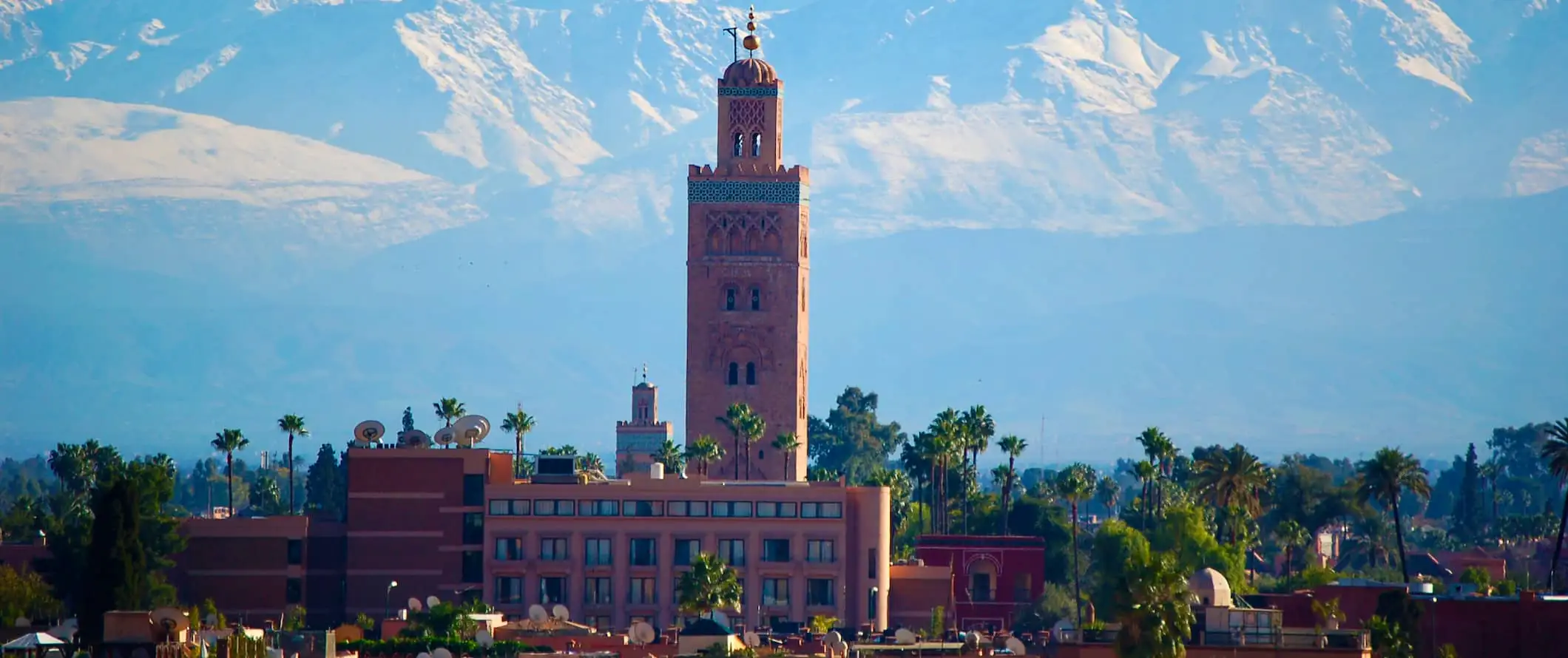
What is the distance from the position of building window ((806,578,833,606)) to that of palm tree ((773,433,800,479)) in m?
23.6

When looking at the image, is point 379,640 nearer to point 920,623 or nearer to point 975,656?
point 975,656

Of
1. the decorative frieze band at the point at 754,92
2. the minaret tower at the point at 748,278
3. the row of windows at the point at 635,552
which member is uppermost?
the decorative frieze band at the point at 754,92

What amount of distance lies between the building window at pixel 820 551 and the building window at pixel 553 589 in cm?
1199

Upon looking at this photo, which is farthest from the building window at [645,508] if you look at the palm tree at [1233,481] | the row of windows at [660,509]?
→ the palm tree at [1233,481]

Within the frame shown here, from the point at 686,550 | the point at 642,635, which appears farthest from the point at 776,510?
the point at 642,635

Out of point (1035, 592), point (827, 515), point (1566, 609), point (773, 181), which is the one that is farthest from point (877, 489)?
point (1566, 609)

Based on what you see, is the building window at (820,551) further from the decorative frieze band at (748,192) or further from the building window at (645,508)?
the decorative frieze band at (748,192)

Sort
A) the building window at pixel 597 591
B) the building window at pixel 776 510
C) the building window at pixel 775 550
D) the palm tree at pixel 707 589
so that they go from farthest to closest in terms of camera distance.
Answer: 1. the building window at pixel 776 510
2. the building window at pixel 775 550
3. the building window at pixel 597 591
4. the palm tree at pixel 707 589

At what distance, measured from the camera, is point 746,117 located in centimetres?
18450

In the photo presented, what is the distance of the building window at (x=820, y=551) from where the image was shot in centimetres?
15675

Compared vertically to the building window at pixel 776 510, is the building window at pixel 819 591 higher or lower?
lower

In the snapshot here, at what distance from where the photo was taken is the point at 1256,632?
110 meters

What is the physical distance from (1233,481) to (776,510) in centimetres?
2792

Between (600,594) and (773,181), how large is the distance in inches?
1378
